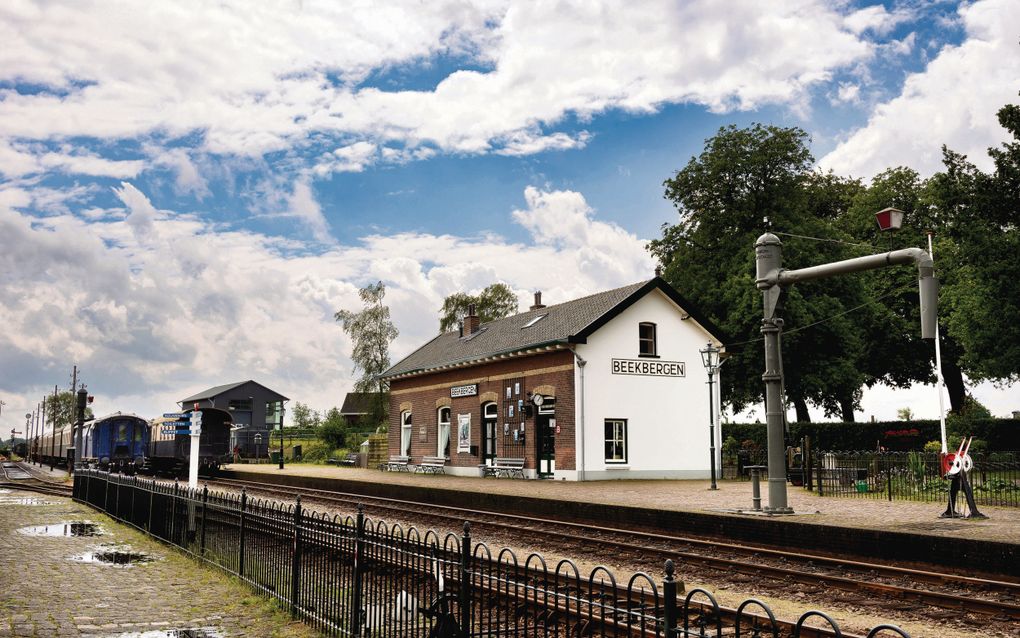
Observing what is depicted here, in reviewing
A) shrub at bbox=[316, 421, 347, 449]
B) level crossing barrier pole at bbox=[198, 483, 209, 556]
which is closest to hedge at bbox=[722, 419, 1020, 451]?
level crossing barrier pole at bbox=[198, 483, 209, 556]

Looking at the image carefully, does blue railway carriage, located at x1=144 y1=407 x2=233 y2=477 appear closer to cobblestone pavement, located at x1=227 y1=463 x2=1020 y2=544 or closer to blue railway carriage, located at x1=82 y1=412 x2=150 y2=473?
blue railway carriage, located at x1=82 y1=412 x2=150 y2=473

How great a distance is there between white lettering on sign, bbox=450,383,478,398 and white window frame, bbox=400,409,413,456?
16.7 feet

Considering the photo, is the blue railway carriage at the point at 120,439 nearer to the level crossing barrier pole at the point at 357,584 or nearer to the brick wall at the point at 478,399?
the brick wall at the point at 478,399

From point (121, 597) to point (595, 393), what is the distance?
21.7 metres

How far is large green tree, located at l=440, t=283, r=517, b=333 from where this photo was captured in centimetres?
6588

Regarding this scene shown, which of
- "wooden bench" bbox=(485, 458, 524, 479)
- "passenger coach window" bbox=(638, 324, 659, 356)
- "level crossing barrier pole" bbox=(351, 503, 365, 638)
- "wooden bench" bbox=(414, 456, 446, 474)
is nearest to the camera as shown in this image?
"level crossing barrier pole" bbox=(351, 503, 365, 638)

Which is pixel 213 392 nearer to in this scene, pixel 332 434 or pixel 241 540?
pixel 332 434

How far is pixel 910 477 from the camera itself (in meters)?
22.3

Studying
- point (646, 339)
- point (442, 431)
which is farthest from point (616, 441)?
point (442, 431)

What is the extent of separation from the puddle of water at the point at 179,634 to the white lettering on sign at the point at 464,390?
87.5 feet

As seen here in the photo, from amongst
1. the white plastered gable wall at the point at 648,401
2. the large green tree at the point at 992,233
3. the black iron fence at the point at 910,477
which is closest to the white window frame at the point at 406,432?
the white plastered gable wall at the point at 648,401

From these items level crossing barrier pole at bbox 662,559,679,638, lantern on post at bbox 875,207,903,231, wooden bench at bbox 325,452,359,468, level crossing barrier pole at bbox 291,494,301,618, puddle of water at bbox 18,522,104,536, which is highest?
lantern on post at bbox 875,207,903,231

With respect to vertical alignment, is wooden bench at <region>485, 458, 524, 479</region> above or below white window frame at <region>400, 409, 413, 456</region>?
below

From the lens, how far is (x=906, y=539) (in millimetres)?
12875
